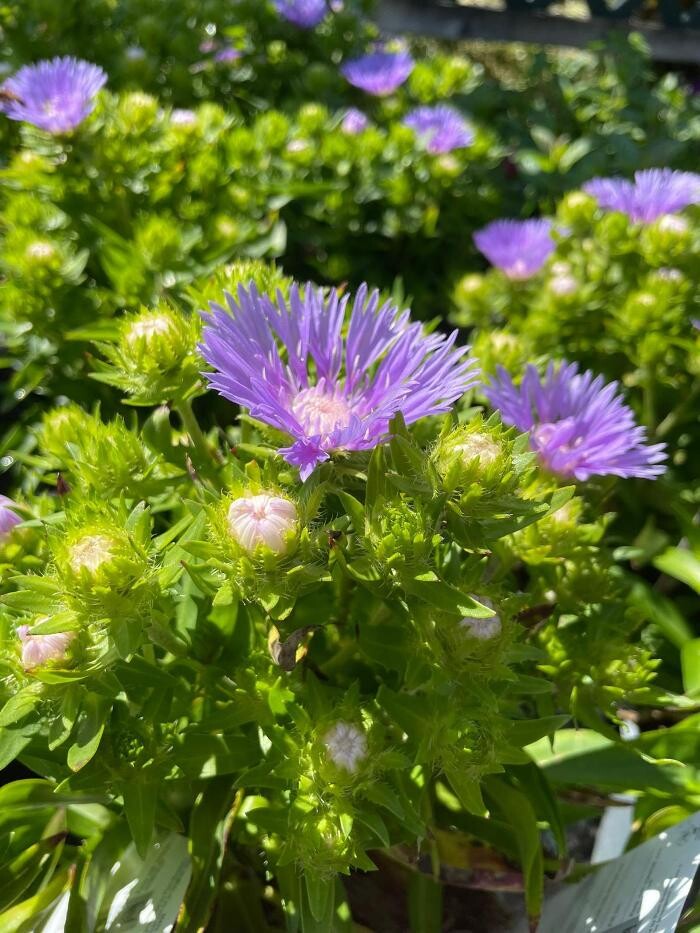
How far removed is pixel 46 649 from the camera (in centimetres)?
54

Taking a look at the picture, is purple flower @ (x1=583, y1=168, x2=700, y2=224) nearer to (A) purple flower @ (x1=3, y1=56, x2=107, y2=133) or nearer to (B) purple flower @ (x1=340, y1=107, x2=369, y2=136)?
(B) purple flower @ (x1=340, y1=107, x2=369, y2=136)

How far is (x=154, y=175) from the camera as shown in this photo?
1207mm

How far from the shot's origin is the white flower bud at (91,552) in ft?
1.69

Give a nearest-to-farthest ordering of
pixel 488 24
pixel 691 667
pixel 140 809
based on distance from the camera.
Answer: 1. pixel 140 809
2. pixel 691 667
3. pixel 488 24

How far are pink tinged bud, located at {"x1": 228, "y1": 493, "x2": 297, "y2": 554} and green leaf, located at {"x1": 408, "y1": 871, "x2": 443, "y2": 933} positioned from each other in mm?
481

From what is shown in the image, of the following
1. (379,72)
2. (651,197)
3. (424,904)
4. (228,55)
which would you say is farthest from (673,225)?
(228,55)

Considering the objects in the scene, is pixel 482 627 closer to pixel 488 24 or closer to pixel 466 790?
pixel 466 790

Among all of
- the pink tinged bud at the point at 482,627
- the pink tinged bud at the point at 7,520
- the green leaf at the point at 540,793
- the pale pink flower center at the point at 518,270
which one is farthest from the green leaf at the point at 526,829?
the pale pink flower center at the point at 518,270

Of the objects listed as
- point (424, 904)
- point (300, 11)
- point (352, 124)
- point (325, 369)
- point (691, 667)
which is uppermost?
point (300, 11)

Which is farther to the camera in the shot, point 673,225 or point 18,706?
point 673,225

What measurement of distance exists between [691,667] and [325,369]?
21.5 inches

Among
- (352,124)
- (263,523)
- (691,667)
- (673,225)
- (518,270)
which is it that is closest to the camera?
(263,523)

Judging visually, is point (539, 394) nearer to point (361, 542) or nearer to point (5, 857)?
point (361, 542)

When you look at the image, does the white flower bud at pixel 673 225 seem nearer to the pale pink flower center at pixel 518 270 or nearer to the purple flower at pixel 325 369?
the pale pink flower center at pixel 518 270
